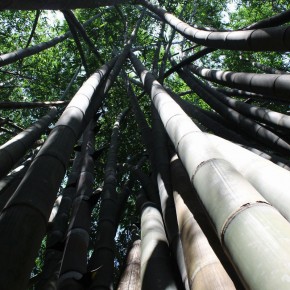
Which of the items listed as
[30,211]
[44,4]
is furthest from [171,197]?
[44,4]

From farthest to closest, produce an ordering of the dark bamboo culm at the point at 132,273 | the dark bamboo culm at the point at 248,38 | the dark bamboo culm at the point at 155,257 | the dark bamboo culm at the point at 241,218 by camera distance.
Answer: the dark bamboo culm at the point at 248,38 < the dark bamboo culm at the point at 132,273 < the dark bamboo culm at the point at 155,257 < the dark bamboo culm at the point at 241,218

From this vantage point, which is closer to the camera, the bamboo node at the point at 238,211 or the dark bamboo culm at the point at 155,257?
the bamboo node at the point at 238,211

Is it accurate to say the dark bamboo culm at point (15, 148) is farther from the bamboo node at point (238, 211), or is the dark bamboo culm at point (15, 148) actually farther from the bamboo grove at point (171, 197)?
the bamboo node at point (238, 211)

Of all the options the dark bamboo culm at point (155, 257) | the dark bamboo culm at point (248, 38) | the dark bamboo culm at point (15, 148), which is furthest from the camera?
the dark bamboo culm at point (15, 148)

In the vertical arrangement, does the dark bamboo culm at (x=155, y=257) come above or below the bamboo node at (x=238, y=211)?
above

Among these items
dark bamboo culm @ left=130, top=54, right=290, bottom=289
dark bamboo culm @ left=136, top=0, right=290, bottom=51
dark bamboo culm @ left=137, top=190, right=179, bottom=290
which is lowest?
dark bamboo culm @ left=130, top=54, right=290, bottom=289

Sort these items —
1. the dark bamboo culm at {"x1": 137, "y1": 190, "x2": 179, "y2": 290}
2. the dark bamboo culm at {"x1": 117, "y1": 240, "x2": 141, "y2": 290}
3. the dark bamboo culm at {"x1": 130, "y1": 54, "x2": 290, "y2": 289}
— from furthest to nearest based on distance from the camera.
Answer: the dark bamboo culm at {"x1": 117, "y1": 240, "x2": 141, "y2": 290}
the dark bamboo culm at {"x1": 137, "y1": 190, "x2": 179, "y2": 290}
the dark bamboo culm at {"x1": 130, "y1": 54, "x2": 290, "y2": 289}

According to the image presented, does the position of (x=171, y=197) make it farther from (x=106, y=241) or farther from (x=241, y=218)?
(x=241, y=218)

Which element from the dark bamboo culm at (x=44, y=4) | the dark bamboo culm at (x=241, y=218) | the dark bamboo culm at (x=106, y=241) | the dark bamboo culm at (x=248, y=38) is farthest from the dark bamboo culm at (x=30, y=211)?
the dark bamboo culm at (x=248, y=38)

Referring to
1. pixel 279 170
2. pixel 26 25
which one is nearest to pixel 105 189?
pixel 279 170

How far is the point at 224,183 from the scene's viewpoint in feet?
4.91

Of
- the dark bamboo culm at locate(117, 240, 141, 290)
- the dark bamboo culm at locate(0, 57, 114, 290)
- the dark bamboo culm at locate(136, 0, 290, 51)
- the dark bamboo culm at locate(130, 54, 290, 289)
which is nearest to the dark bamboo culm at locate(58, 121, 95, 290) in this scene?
the dark bamboo culm at locate(117, 240, 141, 290)

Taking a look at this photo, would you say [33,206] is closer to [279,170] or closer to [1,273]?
[1,273]

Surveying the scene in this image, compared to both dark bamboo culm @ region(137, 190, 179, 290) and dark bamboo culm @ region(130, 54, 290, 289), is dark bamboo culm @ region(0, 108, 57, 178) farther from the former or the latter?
dark bamboo culm @ region(130, 54, 290, 289)
